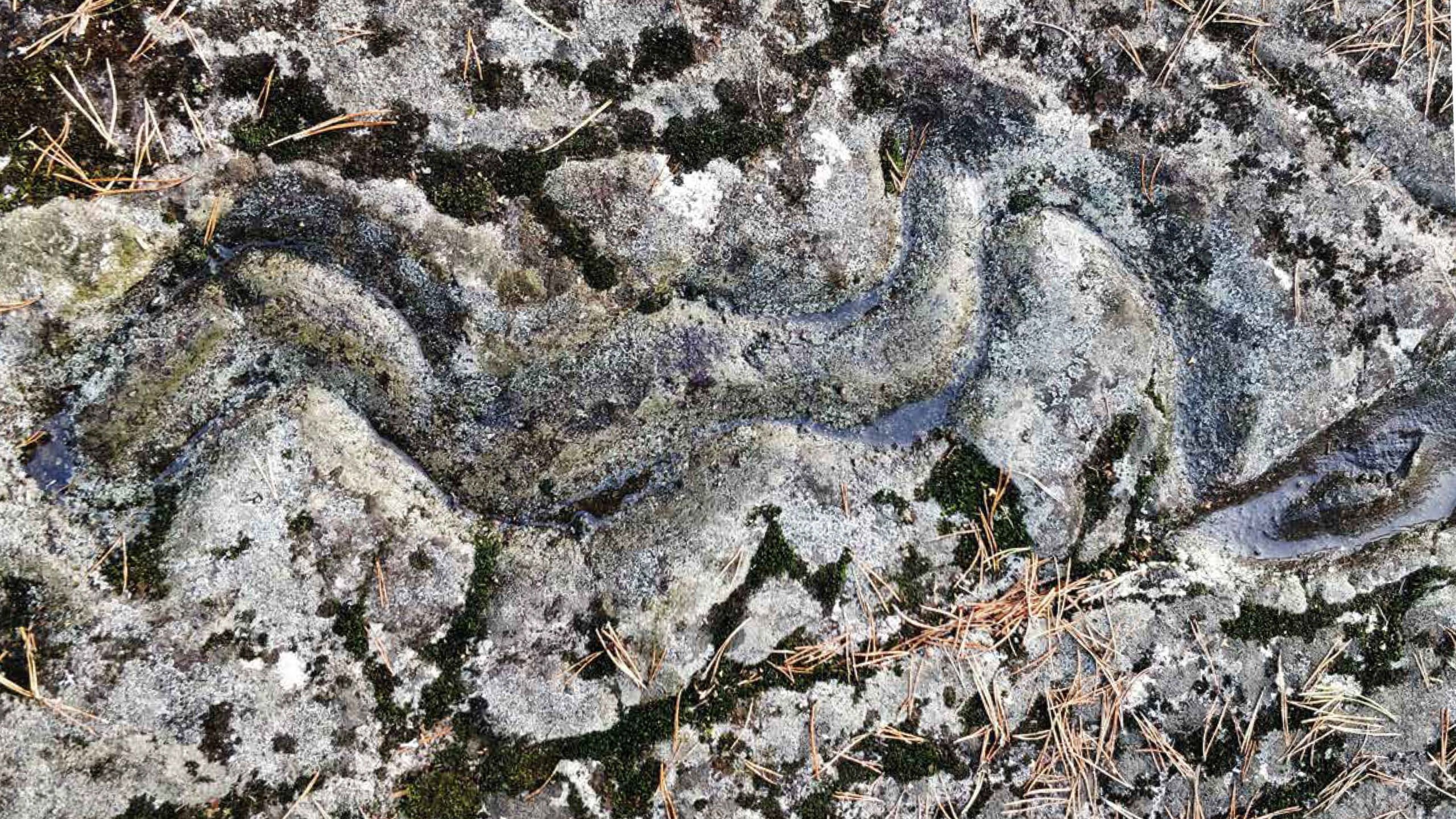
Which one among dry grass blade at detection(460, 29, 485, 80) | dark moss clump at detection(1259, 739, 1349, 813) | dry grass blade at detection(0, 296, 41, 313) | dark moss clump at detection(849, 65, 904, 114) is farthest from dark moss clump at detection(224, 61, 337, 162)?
dark moss clump at detection(1259, 739, 1349, 813)

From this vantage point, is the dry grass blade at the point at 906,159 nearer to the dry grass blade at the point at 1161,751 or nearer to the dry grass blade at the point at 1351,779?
the dry grass blade at the point at 1161,751

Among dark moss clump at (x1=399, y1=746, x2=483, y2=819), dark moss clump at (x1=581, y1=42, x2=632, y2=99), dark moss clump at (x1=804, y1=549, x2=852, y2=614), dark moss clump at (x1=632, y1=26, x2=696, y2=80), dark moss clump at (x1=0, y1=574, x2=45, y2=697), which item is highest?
dark moss clump at (x1=632, y1=26, x2=696, y2=80)

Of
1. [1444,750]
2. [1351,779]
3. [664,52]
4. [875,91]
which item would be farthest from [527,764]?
[1444,750]

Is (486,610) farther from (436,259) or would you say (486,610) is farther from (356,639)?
(436,259)

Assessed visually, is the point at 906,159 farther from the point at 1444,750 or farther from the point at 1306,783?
the point at 1444,750

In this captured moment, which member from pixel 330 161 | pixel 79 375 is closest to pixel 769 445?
pixel 330 161

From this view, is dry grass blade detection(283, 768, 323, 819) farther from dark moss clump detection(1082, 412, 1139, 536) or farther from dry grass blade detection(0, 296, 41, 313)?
dark moss clump detection(1082, 412, 1139, 536)
